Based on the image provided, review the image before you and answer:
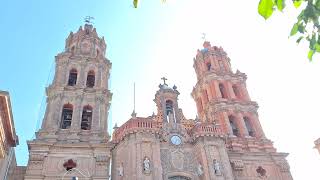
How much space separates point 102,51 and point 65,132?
1136cm

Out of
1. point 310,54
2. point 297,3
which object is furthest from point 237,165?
point 297,3

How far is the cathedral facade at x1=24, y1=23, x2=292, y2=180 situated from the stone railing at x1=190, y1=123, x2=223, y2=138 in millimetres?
70

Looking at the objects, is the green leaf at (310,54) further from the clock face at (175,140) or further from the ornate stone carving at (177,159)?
the clock face at (175,140)

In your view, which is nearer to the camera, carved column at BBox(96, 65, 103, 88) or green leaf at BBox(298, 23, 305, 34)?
green leaf at BBox(298, 23, 305, 34)

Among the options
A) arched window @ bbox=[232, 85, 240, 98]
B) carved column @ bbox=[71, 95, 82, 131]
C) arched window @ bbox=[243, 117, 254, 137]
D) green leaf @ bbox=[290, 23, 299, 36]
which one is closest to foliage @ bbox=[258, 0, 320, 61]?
green leaf @ bbox=[290, 23, 299, 36]

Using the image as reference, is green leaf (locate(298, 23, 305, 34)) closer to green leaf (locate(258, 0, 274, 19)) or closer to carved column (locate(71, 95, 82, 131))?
green leaf (locate(258, 0, 274, 19))

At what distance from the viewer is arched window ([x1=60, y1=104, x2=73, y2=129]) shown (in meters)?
26.4

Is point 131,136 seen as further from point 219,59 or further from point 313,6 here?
point 313,6

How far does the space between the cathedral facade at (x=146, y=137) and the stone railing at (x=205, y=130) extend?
7 centimetres

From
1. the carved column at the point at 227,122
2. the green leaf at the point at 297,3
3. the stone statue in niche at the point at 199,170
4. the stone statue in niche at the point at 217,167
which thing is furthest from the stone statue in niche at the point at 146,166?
the green leaf at the point at 297,3

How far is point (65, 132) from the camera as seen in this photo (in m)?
25.1

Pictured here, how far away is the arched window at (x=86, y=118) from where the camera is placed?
26750mm

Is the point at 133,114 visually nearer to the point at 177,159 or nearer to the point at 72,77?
the point at 177,159

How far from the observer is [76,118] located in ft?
86.0
